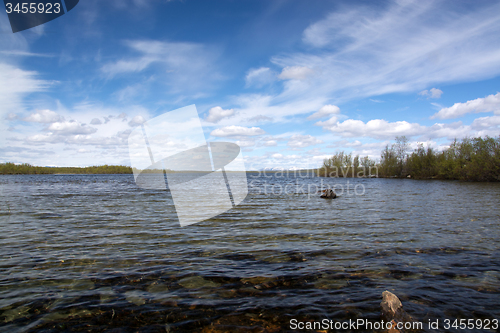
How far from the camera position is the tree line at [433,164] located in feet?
223

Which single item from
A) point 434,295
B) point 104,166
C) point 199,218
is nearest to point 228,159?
point 199,218

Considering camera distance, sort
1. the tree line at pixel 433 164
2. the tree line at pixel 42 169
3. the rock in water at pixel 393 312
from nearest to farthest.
Result: the rock in water at pixel 393 312 → the tree line at pixel 433 164 → the tree line at pixel 42 169

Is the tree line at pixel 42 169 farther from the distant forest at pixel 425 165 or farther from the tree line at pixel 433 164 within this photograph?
the tree line at pixel 433 164

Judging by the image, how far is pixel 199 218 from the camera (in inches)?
671

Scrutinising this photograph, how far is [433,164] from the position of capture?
299 ft

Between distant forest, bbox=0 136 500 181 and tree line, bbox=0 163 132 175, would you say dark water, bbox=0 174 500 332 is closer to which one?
distant forest, bbox=0 136 500 181

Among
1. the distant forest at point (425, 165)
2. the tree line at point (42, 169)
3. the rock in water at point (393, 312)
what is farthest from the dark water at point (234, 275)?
the tree line at point (42, 169)

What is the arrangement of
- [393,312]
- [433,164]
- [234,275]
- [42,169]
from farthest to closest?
[42,169]
[433,164]
[234,275]
[393,312]

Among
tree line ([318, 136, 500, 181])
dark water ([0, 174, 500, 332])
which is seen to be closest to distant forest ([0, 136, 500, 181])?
tree line ([318, 136, 500, 181])

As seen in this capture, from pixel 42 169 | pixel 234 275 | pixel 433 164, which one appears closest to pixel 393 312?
pixel 234 275

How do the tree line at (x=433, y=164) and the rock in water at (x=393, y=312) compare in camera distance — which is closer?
the rock in water at (x=393, y=312)

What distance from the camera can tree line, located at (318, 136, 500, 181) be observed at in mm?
67994

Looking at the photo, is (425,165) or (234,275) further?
(425,165)

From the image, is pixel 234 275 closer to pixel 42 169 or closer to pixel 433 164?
pixel 433 164
